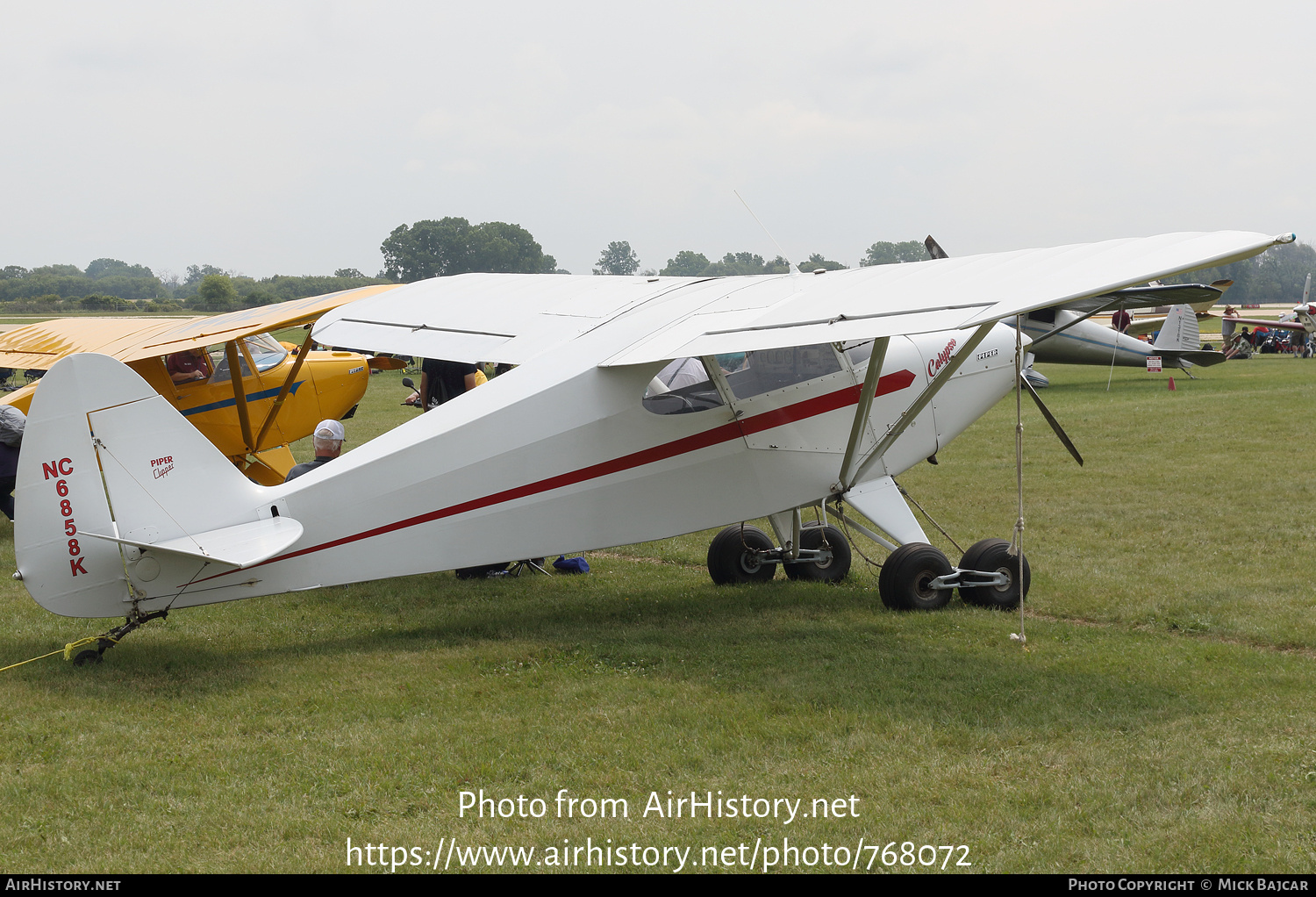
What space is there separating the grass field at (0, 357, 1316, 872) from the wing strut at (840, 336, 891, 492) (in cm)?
98

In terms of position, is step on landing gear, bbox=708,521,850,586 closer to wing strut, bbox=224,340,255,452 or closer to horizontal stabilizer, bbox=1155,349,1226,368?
wing strut, bbox=224,340,255,452

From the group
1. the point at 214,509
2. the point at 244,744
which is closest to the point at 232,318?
the point at 214,509

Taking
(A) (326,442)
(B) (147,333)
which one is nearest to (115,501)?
(A) (326,442)

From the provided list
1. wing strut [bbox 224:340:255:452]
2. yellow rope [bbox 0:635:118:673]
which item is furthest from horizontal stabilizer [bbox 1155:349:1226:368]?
yellow rope [bbox 0:635:118:673]

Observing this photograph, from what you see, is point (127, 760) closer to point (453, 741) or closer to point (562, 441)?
point (453, 741)

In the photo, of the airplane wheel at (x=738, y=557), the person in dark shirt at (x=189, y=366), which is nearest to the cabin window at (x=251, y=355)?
the person in dark shirt at (x=189, y=366)

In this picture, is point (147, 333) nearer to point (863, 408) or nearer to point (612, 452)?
point (612, 452)

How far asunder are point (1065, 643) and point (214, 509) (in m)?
4.96

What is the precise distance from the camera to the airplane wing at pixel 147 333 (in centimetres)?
951

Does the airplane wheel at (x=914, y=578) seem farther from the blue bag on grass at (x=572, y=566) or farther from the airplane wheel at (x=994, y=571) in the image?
the blue bag on grass at (x=572, y=566)

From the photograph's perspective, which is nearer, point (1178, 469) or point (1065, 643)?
point (1065, 643)

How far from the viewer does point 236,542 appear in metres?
5.43

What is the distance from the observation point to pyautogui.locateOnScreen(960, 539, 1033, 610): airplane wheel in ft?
22.7

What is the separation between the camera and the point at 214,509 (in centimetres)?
555
